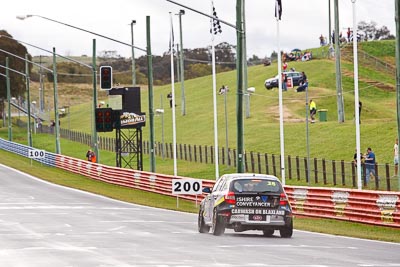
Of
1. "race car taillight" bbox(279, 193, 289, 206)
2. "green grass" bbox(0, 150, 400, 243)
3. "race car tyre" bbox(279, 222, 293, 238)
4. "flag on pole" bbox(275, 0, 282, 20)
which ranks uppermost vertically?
"flag on pole" bbox(275, 0, 282, 20)

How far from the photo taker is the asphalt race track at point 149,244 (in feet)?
61.7

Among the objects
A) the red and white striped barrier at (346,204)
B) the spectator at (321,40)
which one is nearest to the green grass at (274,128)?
the red and white striped barrier at (346,204)

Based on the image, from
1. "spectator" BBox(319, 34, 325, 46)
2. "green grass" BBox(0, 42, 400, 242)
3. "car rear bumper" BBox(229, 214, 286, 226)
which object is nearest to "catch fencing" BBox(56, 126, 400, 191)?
"green grass" BBox(0, 42, 400, 242)

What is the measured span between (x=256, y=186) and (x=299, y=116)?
215ft

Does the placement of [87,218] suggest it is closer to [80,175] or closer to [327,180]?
[327,180]

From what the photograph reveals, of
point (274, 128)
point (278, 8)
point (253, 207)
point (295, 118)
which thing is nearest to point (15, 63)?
point (295, 118)

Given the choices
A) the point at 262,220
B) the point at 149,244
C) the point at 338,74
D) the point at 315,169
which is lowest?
the point at 149,244

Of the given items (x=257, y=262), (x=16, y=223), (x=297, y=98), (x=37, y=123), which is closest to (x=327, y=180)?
(x=16, y=223)

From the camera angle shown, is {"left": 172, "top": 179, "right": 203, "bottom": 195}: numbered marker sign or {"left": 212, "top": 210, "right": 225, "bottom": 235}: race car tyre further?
{"left": 172, "top": 179, "right": 203, "bottom": 195}: numbered marker sign

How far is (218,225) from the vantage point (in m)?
26.5

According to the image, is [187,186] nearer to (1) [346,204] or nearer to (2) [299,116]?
(1) [346,204]

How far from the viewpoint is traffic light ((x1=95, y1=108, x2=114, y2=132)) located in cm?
5581

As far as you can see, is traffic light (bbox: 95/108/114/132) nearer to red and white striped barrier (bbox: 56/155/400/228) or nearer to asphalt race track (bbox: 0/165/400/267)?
red and white striped barrier (bbox: 56/155/400/228)

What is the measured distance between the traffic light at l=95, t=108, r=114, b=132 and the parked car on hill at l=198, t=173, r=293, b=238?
2971cm
